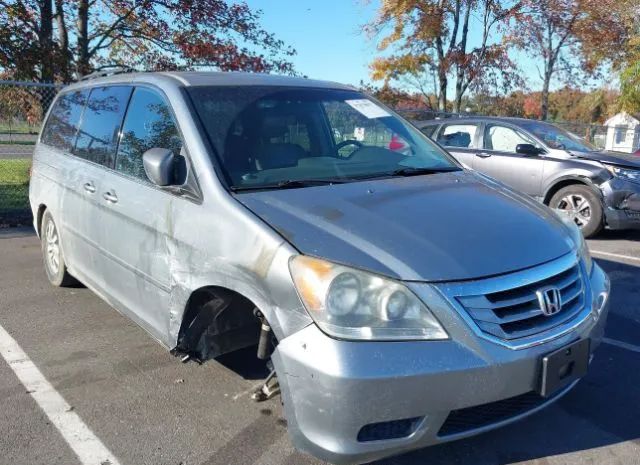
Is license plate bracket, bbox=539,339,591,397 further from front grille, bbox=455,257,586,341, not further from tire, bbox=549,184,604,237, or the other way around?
tire, bbox=549,184,604,237

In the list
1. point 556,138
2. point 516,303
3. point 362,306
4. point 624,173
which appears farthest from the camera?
point 556,138

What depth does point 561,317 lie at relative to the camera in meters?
2.59

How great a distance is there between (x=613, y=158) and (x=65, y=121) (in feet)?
23.1

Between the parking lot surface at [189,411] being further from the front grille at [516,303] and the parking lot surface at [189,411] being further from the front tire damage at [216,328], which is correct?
the front grille at [516,303]

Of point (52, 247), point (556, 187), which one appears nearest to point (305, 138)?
point (52, 247)

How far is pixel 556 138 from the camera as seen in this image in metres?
8.90

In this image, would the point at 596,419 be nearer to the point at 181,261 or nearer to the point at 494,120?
the point at 181,261

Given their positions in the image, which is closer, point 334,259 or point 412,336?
point 412,336

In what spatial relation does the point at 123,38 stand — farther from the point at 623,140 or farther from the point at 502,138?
the point at 623,140

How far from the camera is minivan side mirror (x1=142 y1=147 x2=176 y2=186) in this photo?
3051 millimetres

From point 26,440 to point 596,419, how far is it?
115 inches

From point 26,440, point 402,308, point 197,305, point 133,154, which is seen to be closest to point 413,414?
point 402,308

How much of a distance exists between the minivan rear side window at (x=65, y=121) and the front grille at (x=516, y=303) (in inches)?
141

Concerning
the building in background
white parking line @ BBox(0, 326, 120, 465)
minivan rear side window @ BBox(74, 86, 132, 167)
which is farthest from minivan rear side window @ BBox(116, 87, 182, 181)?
the building in background
